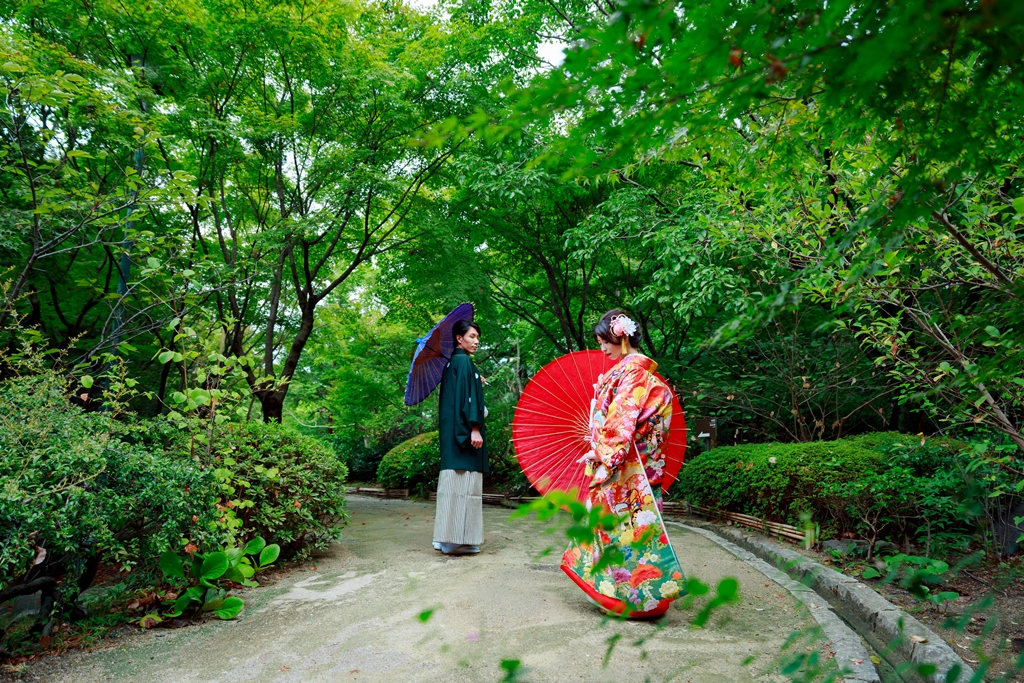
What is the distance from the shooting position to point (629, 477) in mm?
3758

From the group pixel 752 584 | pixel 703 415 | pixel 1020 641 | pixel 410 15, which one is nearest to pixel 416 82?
pixel 410 15

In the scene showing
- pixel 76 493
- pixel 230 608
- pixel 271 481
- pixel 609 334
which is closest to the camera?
pixel 76 493

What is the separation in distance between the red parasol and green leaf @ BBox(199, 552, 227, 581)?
1967 mm

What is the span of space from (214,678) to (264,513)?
185 centimetres

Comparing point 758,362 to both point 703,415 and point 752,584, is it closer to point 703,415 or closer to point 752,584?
point 703,415

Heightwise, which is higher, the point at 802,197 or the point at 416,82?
the point at 416,82

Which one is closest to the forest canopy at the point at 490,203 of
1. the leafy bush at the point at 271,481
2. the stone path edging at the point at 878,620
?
the leafy bush at the point at 271,481

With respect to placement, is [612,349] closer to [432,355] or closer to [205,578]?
[432,355]

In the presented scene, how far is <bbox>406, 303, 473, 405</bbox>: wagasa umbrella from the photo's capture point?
5887 mm

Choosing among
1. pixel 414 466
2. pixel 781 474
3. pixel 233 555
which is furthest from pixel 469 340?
pixel 414 466

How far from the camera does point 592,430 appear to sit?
13.0ft

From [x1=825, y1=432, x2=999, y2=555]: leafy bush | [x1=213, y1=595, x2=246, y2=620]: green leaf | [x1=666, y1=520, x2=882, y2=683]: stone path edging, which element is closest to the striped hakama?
[x1=213, y1=595, x2=246, y2=620]: green leaf

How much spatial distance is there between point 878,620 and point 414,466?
856 centimetres

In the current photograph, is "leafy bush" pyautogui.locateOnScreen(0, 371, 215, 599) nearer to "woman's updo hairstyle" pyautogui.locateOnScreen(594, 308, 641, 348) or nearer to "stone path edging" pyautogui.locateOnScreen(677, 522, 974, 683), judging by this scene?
"woman's updo hairstyle" pyautogui.locateOnScreen(594, 308, 641, 348)
